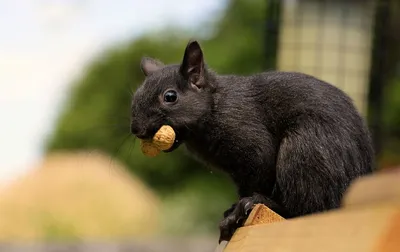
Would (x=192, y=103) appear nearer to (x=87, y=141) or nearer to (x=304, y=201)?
(x=304, y=201)

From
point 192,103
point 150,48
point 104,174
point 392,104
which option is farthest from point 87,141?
point 192,103

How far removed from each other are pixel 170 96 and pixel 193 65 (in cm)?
6

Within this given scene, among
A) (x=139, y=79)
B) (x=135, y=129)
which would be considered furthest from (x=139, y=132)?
(x=139, y=79)

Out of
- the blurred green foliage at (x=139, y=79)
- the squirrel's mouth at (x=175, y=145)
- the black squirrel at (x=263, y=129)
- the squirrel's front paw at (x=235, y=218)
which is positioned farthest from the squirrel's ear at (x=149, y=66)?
the blurred green foliage at (x=139, y=79)

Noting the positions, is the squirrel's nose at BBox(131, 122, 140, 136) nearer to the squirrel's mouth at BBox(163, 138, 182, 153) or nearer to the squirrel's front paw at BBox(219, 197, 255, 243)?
the squirrel's mouth at BBox(163, 138, 182, 153)

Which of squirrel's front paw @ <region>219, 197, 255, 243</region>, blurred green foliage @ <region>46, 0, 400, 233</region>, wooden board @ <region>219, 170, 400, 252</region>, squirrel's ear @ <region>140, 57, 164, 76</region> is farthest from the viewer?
blurred green foliage @ <region>46, 0, 400, 233</region>

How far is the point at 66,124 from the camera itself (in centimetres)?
586

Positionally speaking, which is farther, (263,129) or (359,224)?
(263,129)

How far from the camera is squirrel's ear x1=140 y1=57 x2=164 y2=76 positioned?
1.23m

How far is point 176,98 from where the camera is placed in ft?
3.82

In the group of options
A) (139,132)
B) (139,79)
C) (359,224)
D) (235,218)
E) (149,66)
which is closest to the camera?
(359,224)

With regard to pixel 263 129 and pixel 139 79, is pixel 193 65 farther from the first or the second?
pixel 139 79

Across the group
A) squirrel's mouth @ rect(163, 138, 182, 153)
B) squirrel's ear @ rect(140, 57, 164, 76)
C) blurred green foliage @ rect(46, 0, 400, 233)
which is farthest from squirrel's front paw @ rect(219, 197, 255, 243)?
blurred green foliage @ rect(46, 0, 400, 233)

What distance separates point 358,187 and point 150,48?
5.54 meters
